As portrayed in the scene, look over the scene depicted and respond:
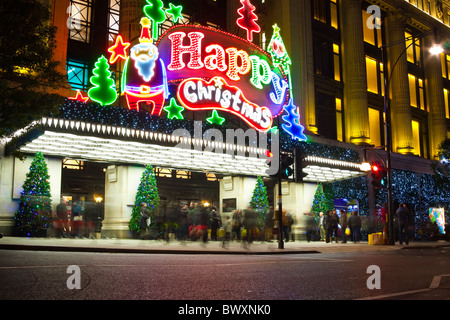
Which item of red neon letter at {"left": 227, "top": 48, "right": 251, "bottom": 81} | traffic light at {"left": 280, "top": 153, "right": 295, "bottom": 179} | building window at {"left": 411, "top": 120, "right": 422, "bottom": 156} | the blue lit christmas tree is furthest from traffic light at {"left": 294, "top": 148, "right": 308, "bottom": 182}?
building window at {"left": 411, "top": 120, "right": 422, "bottom": 156}

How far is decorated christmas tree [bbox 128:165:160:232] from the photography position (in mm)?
23156

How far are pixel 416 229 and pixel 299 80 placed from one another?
1547 centimetres

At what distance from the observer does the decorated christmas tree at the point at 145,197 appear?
2316 cm

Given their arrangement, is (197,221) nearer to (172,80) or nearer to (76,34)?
(172,80)

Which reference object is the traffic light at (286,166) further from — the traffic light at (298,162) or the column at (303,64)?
the column at (303,64)

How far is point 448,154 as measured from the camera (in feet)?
120

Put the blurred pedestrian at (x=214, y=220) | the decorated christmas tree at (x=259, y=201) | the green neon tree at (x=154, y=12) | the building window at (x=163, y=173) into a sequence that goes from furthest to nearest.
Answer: the building window at (x=163, y=173) < the decorated christmas tree at (x=259, y=201) < the green neon tree at (x=154, y=12) < the blurred pedestrian at (x=214, y=220)

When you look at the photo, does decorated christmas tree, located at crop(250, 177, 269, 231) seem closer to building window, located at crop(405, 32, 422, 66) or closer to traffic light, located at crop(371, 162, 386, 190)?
traffic light, located at crop(371, 162, 386, 190)

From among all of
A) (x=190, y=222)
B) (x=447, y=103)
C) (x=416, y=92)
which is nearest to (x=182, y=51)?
(x=190, y=222)

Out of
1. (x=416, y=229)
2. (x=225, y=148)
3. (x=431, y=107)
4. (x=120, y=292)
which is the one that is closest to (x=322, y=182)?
(x=416, y=229)

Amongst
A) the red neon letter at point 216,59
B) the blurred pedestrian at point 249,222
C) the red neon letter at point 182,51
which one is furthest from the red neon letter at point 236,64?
the blurred pedestrian at point 249,222

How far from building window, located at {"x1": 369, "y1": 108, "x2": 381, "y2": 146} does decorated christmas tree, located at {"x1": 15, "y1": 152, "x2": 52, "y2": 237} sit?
2688 centimetres

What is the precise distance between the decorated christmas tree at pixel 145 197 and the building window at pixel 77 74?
38.7ft

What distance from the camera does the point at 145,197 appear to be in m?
23.3
